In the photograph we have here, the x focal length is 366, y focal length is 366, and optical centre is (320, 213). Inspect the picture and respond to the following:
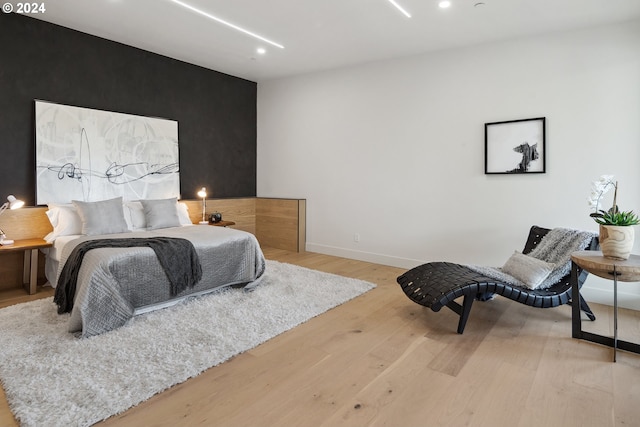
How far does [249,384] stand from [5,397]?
4.18ft

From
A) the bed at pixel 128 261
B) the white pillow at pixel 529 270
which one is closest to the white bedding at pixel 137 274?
the bed at pixel 128 261

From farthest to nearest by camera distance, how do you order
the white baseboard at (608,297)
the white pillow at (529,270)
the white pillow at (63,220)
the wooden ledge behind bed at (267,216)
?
the wooden ledge behind bed at (267,216) → the white pillow at (63,220) → the white baseboard at (608,297) → the white pillow at (529,270)

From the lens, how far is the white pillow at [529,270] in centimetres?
293

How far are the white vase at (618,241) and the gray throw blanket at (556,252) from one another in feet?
1.35

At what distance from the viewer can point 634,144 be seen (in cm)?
341

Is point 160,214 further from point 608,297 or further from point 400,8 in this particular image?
point 608,297

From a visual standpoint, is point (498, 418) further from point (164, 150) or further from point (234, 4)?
point (164, 150)

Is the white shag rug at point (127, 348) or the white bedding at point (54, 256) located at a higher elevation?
the white bedding at point (54, 256)

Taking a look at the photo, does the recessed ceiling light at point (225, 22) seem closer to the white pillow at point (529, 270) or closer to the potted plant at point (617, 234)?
the white pillow at point (529, 270)

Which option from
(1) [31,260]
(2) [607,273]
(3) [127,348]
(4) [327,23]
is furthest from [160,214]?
(2) [607,273]

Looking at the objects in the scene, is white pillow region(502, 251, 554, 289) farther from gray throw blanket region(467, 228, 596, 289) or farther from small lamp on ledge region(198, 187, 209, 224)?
small lamp on ledge region(198, 187, 209, 224)

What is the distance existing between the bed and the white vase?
9.87ft

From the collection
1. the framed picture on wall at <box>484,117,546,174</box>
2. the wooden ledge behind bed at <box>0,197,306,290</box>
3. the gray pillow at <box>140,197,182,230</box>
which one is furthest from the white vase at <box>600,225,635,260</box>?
the gray pillow at <box>140,197,182,230</box>

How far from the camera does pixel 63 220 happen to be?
152 inches
